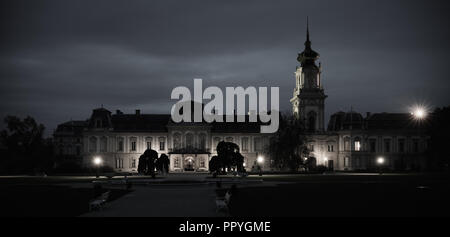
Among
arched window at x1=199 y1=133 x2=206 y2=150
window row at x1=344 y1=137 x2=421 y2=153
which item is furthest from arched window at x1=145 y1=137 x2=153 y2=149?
window row at x1=344 y1=137 x2=421 y2=153

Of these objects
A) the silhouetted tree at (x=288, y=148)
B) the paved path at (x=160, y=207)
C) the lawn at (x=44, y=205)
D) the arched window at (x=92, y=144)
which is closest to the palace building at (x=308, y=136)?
the arched window at (x=92, y=144)

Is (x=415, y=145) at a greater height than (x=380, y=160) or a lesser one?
greater

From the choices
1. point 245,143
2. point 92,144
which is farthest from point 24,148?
point 245,143

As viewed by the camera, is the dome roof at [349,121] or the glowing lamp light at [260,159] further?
the dome roof at [349,121]

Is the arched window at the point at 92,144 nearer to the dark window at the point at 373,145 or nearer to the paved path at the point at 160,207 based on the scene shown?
the dark window at the point at 373,145

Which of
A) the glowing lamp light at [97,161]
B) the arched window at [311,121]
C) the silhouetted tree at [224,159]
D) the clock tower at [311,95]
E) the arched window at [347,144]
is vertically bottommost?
the glowing lamp light at [97,161]

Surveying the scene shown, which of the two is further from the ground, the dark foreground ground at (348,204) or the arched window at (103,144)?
the arched window at (103,144)

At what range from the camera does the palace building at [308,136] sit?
83375 mm

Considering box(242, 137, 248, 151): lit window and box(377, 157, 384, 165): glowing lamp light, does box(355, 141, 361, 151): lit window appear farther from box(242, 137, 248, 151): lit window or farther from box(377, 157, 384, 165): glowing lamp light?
box(242, 137, 248, 151): lit window

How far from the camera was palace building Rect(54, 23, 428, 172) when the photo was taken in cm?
8338

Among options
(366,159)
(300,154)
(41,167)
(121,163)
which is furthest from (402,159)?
(41,167)

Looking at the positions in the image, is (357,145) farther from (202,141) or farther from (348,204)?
(348,204)

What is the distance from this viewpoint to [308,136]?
83.4 meters

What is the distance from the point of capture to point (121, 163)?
273ft
